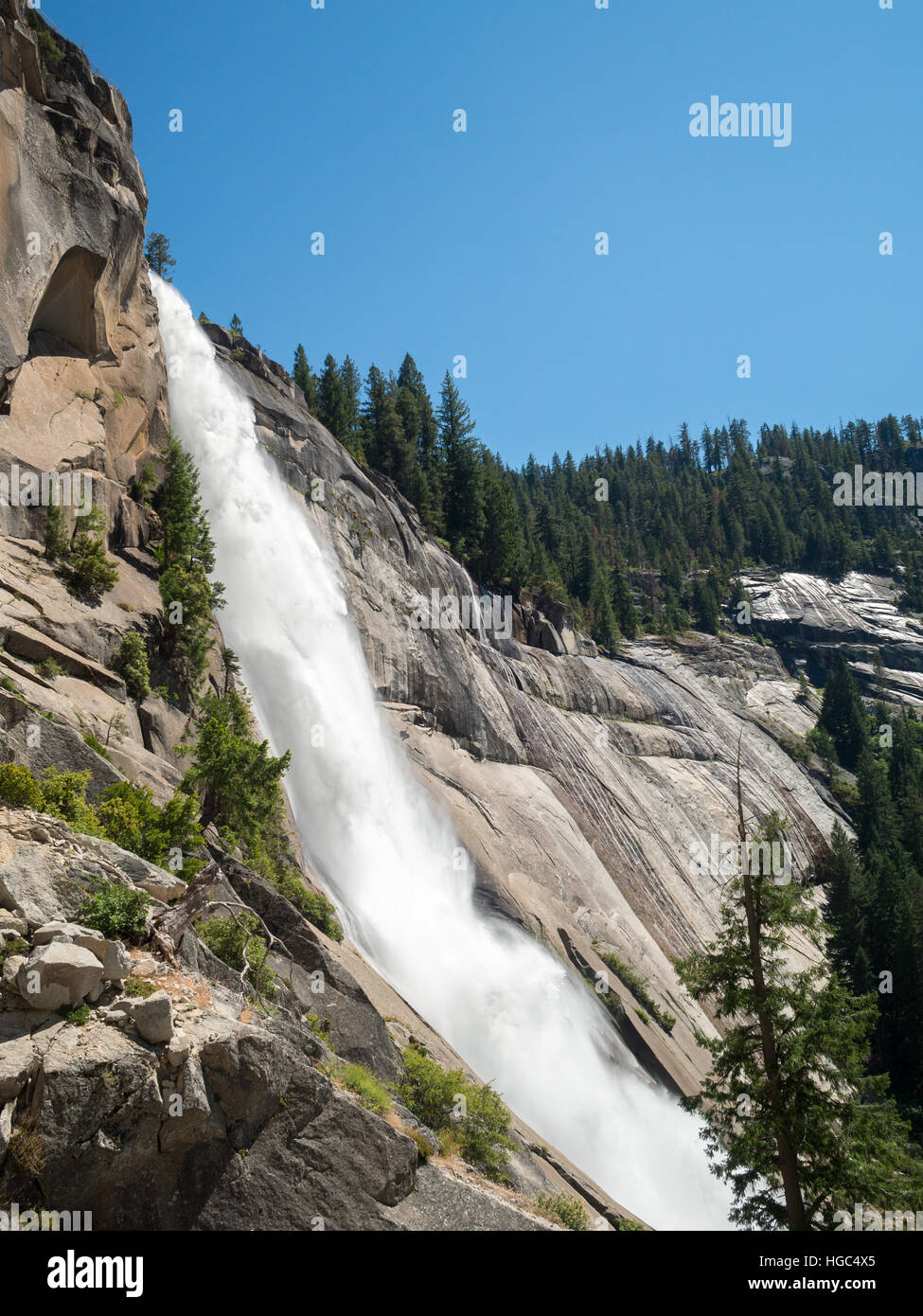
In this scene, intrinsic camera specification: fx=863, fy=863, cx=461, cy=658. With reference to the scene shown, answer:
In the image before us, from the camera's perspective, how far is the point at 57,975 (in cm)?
840

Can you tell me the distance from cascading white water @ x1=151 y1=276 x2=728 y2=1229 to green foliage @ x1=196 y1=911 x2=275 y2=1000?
462 inches

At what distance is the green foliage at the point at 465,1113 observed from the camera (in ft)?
49.1

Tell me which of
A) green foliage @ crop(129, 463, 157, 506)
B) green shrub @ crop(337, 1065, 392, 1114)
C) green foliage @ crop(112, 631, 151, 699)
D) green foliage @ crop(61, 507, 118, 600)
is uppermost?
green foliage @ crop(129, 463, 157, 506)

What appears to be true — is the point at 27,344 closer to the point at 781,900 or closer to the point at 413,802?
the point at 413,802

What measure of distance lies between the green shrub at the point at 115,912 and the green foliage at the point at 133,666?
526 inches

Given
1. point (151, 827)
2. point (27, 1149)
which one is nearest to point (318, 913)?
point (151, 827)

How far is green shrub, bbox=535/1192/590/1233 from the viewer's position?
13.8 meters

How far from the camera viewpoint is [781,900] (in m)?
15.7

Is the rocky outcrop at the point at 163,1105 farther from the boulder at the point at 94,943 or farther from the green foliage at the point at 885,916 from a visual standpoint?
the green foliage at the point at 885,916

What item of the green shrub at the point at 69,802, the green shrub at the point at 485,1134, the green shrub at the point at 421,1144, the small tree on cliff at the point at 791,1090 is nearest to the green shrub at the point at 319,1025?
the green shrub at the point at 485,1134

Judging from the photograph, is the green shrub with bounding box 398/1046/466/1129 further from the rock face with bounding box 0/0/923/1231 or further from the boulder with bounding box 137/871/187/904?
the boulder with bounding box 137/871/187/904

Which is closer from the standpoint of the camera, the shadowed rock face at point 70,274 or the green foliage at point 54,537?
the green foliage at point 54,537

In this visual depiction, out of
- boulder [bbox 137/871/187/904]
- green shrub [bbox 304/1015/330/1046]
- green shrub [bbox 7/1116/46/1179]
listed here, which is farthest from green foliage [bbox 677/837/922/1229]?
green shrub [bbox 7/1116/46/1179]
